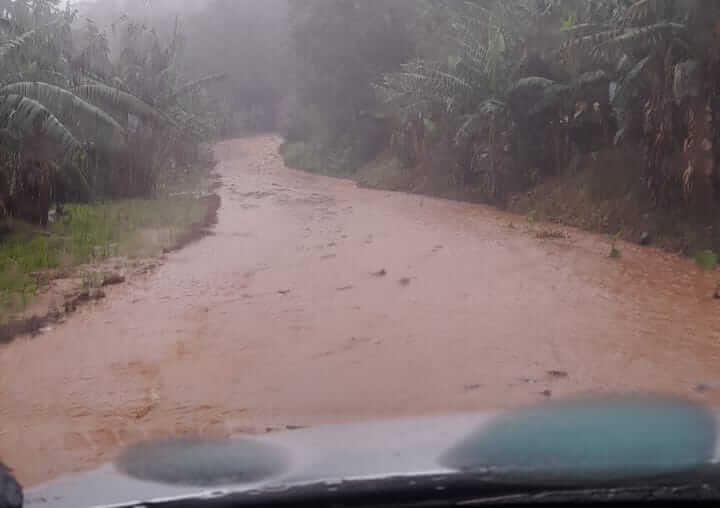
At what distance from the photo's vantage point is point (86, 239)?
14.2 m

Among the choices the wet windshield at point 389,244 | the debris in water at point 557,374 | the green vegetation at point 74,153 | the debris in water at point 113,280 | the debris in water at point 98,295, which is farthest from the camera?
the green vegetation at point 74,153

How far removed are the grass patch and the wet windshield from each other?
82 mm

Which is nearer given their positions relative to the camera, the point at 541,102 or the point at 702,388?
the point at 702,388

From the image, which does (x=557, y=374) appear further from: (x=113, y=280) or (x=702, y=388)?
(x=113, y=280)

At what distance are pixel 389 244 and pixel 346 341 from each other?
6.01 meters

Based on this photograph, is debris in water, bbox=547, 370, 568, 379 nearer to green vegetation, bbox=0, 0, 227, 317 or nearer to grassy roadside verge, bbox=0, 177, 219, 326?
grassy roadside verge, bbox=0, 177, 219, 326

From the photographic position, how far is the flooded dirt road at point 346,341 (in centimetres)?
593

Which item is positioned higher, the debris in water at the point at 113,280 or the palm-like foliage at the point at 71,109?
the palm-like foliage at the point at 71,109

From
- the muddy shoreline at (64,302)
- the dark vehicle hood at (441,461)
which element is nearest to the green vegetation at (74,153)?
the muddy shoreline at (64,302)

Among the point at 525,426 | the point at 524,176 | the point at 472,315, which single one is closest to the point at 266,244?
the point at 472,315

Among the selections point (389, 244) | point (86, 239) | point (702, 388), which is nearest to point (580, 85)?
point (389, 244)

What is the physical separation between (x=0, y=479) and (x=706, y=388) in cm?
529

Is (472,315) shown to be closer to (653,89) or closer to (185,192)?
(653,89)

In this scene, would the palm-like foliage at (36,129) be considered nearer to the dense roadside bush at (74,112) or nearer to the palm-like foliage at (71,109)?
the dense roadside bush at (74,112)
